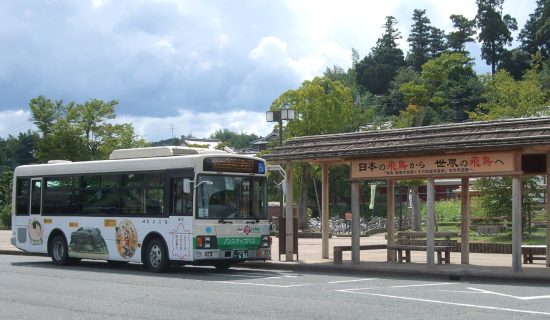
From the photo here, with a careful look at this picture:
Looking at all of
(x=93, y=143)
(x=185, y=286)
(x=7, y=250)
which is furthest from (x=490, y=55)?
(x=185, y=286)

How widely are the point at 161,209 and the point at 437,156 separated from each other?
7.12m

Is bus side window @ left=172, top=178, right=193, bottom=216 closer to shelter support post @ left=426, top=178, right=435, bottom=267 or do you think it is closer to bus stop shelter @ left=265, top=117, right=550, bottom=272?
bus stop shelter @ left=265, top=117, right=550, bottom=272

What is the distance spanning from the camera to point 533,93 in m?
34.4

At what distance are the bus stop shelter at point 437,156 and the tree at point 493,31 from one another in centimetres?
7826

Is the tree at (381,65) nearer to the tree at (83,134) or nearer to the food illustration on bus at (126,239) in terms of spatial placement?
the tree at (83,134)

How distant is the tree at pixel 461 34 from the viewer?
101125 mm

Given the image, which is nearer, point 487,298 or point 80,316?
point 80,316

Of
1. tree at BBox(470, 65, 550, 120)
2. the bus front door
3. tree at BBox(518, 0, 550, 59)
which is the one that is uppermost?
tree at BBox(518, 0, 550, 59)

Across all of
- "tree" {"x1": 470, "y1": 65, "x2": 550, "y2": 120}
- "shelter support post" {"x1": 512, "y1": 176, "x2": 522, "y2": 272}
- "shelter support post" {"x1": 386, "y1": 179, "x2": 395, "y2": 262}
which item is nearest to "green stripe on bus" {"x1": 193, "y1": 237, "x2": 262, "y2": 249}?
"shelter support post" {"x1": 386, "y1": 179, "x2": 395, "y2": 262}

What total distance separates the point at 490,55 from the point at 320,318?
295 ft

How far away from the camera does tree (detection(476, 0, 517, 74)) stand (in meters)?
94.8

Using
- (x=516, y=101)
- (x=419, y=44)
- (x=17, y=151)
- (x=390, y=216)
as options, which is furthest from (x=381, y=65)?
(x=390, y=216)

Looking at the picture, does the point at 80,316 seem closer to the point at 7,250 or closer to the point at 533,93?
the point at 7,250

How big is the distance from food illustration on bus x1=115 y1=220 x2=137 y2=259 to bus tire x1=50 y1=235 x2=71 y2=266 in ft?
9.02
